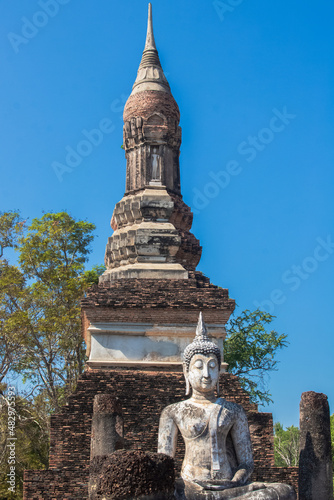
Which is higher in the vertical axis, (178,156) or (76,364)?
(178,156)

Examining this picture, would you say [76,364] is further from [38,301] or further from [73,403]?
[73,403]

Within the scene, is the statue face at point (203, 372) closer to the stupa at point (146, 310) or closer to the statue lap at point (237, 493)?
the statue lap at point (237, 493)

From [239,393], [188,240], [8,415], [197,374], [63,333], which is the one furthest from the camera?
[63,333]

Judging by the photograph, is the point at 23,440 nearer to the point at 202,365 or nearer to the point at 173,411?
the point at 173,411

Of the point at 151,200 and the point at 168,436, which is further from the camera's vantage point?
the point at 151,200

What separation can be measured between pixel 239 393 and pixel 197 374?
443 centimetres

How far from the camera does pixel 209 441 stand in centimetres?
895

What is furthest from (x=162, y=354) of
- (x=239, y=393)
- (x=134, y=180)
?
(x=134, y=180)

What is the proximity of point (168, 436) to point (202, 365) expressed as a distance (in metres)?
1.01

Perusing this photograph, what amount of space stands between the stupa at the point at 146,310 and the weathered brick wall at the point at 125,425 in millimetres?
18

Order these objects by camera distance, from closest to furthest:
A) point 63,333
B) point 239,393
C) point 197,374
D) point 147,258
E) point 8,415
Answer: point 197,374 < point 239,393 < point 147,258 < point 8,415 < point 63,333

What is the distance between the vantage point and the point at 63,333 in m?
24.8

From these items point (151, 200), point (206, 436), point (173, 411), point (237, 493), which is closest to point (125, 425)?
point (173, 411)

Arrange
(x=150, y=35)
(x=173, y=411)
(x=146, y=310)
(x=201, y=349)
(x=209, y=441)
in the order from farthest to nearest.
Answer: (x=150, y=35)
(x=146, y=310)
(x=201, y=349)
(x=173, y=411)
(x=209, y=441)
